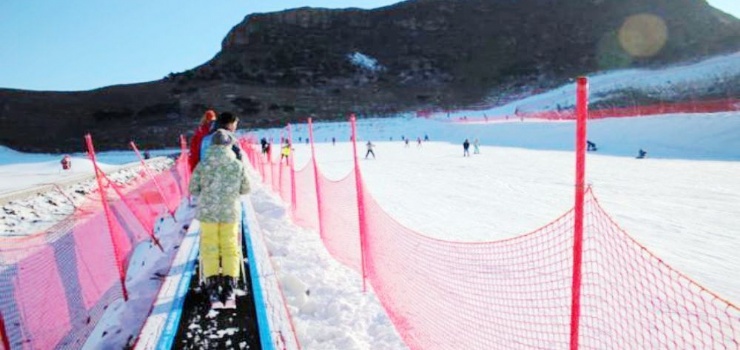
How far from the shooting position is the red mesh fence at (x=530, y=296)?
437cm

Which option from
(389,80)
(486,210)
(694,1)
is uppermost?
(694,1)

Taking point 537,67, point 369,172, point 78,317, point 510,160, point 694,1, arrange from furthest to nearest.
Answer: point 694,1
point 537,67
point 510,160
point 369,172
point 78,317

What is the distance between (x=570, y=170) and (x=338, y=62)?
234 feet

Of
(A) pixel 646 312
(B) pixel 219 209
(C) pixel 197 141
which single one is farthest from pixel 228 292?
(A) pixel 646 312

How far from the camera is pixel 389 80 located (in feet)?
267

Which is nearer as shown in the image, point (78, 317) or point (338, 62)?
point (78, 317)

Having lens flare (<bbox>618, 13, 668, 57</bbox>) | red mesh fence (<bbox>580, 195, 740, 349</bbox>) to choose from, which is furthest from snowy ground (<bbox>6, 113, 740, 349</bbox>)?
lens flare (<bbox>618, 13, 668, 57</bbox>)

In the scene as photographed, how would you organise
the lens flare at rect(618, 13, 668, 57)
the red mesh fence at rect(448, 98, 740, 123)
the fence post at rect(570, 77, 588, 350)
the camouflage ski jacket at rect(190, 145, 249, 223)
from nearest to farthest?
the fence post at rect(570, 77, 588, 350), the camouflage ski jacket at rect(190, 145, 249, 223), the red mesh fence at rect(448, 98, 740, 123), the lens flare at rect(618, 13, 668, 57)

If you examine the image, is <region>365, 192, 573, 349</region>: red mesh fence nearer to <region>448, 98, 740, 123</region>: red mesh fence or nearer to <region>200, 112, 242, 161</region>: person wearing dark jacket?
<region>200, 112, 242, 161</region>: person wearing dark jacket

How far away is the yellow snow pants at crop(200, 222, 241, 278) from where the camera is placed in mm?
4469

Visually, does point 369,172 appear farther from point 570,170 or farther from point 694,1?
point 694,1

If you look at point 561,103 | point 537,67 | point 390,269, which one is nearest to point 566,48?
point 537,67

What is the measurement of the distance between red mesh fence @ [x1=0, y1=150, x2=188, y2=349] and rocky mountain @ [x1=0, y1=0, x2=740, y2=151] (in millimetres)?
42667

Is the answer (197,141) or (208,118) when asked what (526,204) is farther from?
(197,141)
